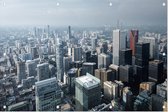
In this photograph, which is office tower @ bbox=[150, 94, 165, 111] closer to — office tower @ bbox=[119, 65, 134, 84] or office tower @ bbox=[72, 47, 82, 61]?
office tower @ bbox=[119, 65, 134, 84]

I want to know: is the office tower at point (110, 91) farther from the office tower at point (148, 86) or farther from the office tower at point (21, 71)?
the office tower at point (21, 71)

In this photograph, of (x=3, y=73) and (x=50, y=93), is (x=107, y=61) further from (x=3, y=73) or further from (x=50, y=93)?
(x=3, y=73)

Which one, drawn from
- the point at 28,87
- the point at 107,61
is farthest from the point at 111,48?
the point at 28,87

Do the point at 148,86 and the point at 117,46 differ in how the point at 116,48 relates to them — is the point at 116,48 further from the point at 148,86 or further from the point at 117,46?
the point at 148,86

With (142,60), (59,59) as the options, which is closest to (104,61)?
(142,60)

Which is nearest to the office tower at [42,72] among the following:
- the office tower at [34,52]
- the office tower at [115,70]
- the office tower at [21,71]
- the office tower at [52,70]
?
the office tower at [52,70]
